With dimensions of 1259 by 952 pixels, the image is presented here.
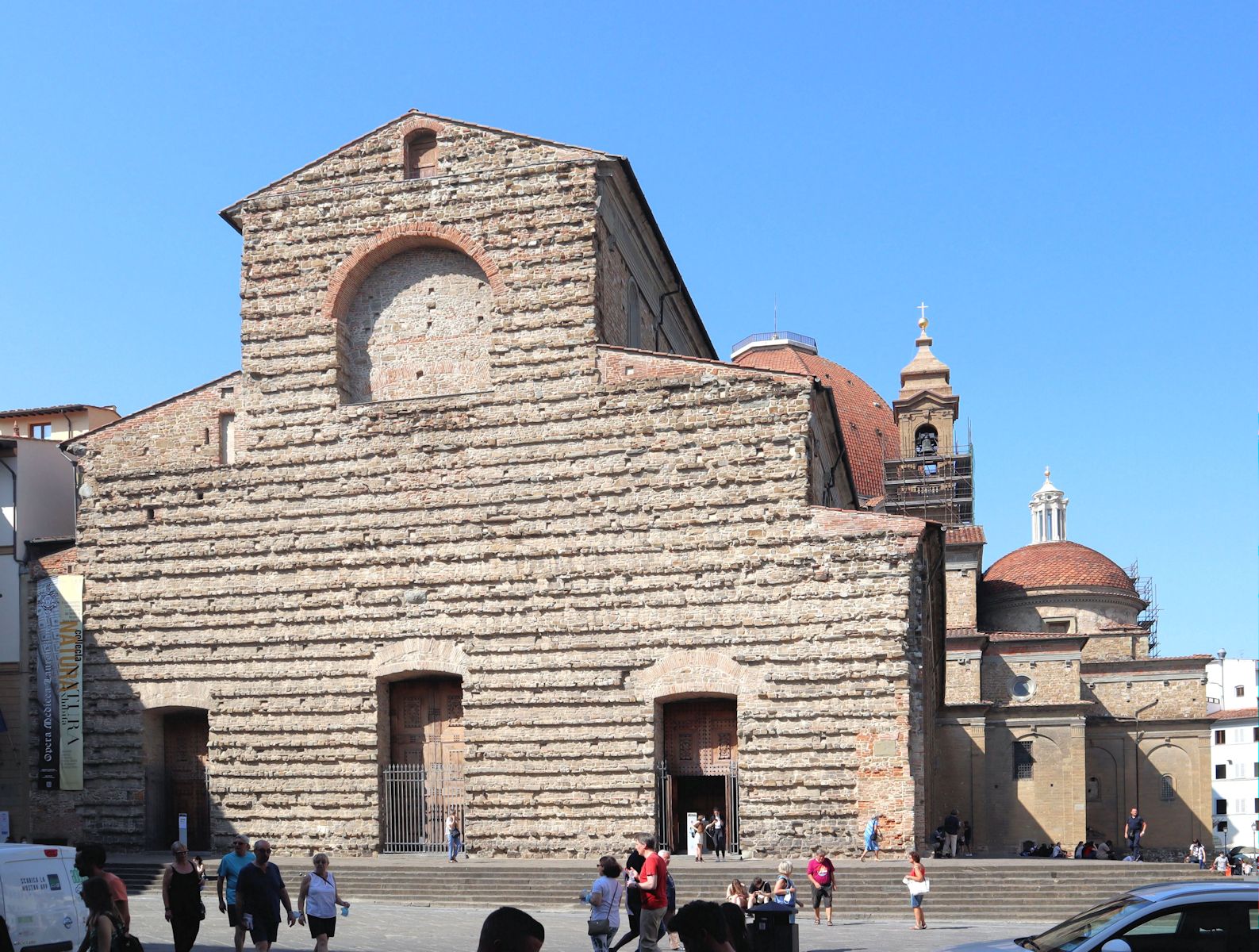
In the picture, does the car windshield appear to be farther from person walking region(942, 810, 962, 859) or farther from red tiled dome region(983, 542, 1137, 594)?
red tiled dome region(983, 542, 1137, 594)

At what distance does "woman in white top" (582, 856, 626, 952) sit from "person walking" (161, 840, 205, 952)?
342cm

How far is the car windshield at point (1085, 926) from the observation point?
8.65 metres

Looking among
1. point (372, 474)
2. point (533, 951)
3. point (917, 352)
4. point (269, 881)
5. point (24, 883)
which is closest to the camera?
point (533, 951)

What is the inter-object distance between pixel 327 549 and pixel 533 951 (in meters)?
19.3

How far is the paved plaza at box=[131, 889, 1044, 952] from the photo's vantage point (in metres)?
16.1

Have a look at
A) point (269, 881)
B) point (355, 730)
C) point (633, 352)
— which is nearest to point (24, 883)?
point (269, 881)

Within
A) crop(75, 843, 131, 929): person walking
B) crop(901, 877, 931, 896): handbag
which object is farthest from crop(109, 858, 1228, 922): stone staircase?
crop(75, 843, 131, 929): person walking

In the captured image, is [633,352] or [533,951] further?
[633,352]

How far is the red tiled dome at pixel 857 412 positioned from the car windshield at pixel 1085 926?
45037 millimetres

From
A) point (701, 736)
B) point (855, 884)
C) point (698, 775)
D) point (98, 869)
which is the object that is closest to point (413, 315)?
point (701, 736)

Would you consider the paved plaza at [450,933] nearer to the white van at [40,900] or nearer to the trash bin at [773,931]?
the trash bin at [773,931]

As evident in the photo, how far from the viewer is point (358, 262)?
24.1 m

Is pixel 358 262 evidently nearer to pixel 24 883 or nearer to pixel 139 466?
Result: pixel 139 466

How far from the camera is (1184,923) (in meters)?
8.41
